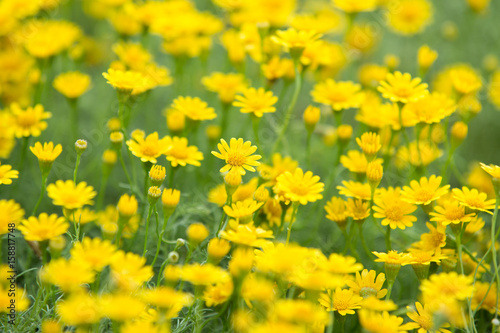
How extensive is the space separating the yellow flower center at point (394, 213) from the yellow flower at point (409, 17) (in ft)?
4.00

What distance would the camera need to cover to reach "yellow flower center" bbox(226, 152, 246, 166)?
1.24 m

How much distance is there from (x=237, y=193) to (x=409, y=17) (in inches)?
53.2

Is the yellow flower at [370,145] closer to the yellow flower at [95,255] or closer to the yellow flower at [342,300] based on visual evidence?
the yellow flower at [342,300]

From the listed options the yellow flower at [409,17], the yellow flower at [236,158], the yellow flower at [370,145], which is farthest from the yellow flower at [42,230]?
the yellow flower at [409,17]

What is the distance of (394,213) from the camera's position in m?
1.24

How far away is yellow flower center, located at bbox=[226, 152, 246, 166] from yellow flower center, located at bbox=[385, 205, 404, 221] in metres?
0.34

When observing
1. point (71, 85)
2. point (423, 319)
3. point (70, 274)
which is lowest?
point (423, 319)

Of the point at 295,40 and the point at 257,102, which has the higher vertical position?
the point at 295,40

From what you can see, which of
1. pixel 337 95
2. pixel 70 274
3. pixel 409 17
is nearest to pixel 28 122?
pixel 70 274

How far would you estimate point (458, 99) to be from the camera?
159cm

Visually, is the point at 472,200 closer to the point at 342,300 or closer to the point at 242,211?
the point at 342,300

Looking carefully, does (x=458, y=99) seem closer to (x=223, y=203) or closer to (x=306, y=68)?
(x=306, y=68)

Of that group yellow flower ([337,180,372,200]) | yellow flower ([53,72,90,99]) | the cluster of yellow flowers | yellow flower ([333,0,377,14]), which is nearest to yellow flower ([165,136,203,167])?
the cluster of yellow flowers

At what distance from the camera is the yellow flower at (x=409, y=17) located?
2252 millimetres
